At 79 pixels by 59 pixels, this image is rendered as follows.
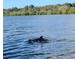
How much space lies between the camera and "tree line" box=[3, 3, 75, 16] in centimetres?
148

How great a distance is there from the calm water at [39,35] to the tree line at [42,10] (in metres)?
0.03

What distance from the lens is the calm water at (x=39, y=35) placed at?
145 cm

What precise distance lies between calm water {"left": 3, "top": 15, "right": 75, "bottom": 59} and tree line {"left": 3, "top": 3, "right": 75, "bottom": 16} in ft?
0.10

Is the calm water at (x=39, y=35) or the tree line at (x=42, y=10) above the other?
the tree line at (x=42, y=10)

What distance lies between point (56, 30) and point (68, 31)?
93mm

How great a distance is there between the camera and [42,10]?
1.52 metres

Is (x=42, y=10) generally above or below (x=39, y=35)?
above

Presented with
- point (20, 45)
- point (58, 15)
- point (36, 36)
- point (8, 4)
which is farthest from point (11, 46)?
point (58, 15)

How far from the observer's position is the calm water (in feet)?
4.75

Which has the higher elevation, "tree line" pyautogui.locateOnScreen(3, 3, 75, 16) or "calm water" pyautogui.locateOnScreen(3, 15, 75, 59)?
Answer: "tree line" pyautogui.locateOnScreen(3, 3, 75, 16)

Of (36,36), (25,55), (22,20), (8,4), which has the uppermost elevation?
(8,4)

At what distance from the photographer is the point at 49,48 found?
149 centimetres

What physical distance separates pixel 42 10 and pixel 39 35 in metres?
0.19

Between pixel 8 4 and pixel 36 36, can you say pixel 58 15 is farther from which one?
pixel 8 4
